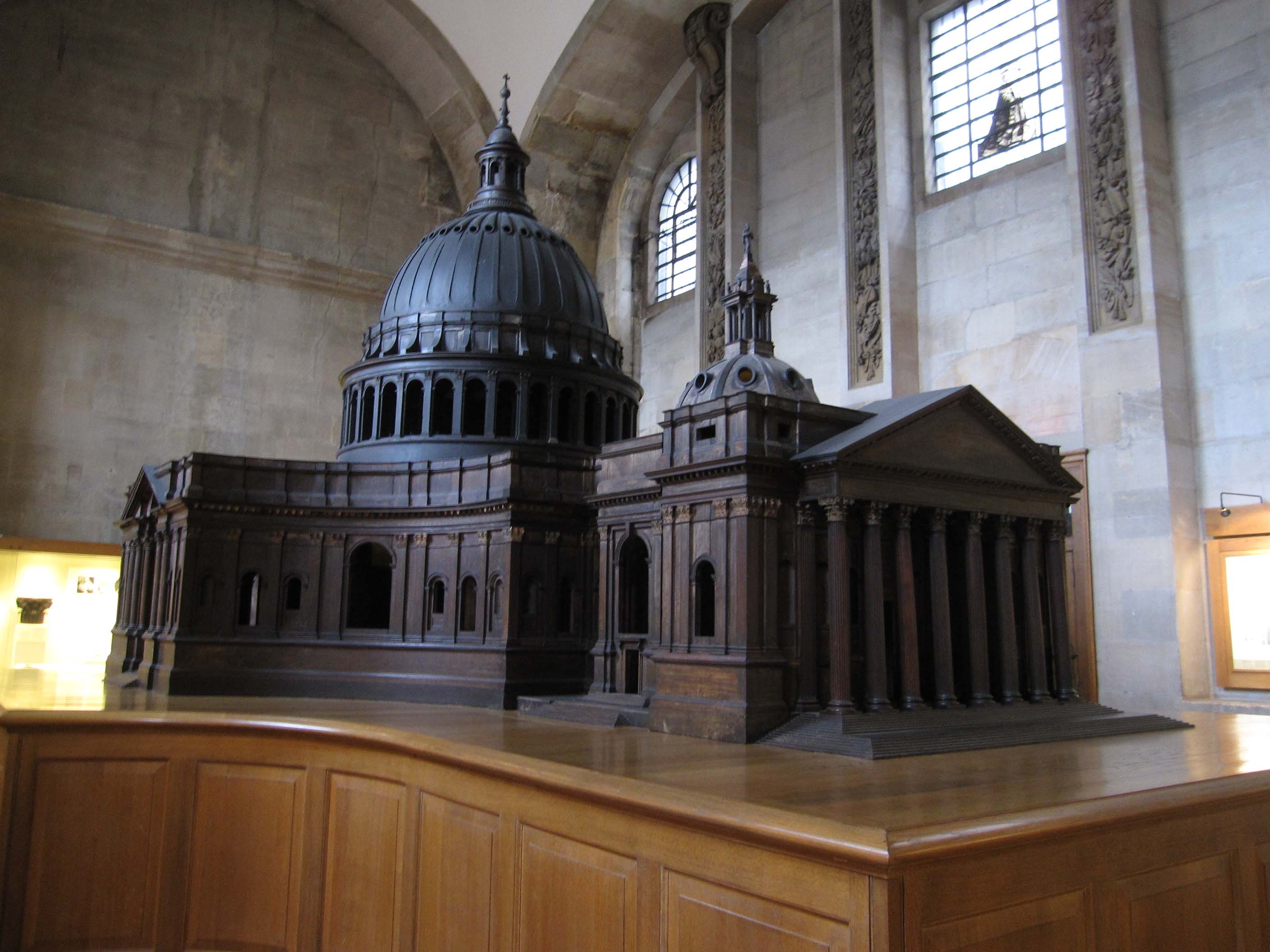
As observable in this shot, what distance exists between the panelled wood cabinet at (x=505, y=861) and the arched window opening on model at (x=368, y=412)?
46.5 ft

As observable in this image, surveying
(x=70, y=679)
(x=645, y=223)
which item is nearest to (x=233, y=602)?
(x=70, y=679)

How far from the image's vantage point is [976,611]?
16.4 m

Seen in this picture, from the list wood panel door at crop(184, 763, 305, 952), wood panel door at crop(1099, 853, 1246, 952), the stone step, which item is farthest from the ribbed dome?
wood panel door at crop(1099, 853, 1246, 952)

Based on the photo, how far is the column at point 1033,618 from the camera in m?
17.3

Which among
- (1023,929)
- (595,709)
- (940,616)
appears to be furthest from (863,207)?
(1023,929)

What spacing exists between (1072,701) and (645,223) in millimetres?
24008

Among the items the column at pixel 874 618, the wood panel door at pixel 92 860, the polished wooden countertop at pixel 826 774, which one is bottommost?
the wood panel door at pixel 92 860

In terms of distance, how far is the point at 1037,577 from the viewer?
17547 mm

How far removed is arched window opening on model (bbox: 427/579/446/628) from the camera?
71.5 feet

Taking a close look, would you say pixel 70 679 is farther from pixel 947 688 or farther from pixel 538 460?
pixel 947 688

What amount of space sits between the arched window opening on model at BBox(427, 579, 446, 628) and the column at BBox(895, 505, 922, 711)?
32.9 ft

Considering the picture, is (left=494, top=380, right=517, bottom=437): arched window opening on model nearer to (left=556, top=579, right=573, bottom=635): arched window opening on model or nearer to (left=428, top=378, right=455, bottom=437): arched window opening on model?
(left=428, top=378, right=455, bottom=437): arched window opening on model

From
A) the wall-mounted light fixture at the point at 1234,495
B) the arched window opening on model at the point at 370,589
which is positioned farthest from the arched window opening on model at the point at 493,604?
the wall-mounted light fixture at the point at 1234,495

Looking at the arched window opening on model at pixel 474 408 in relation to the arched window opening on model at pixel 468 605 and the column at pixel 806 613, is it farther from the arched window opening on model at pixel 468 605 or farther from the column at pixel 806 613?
the column at pixel 806 613
